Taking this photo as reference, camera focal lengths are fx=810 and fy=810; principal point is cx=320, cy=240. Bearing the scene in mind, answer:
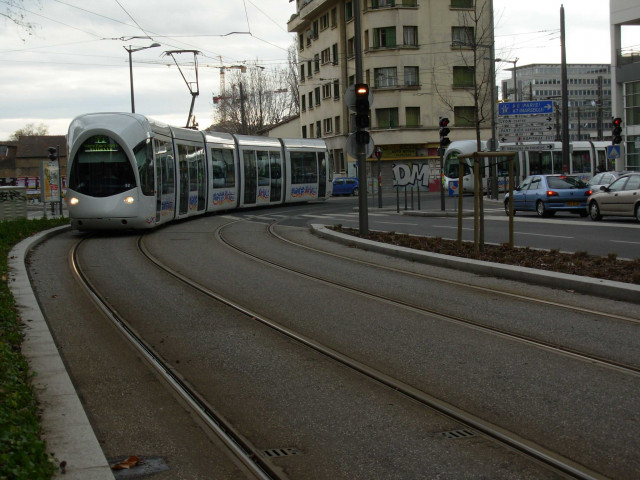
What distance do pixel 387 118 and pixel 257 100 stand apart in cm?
2533

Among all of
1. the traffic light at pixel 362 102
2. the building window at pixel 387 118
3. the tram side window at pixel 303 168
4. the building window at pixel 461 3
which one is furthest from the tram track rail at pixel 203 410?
the building window at pixel 461 3

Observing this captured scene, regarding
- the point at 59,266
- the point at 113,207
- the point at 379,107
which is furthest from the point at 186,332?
the point at 379,107

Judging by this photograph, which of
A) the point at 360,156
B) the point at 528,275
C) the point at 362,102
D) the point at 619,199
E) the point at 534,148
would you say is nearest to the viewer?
the point at 528,275

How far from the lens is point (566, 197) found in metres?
27.0

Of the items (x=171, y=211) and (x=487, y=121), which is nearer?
(x=171, y=211)

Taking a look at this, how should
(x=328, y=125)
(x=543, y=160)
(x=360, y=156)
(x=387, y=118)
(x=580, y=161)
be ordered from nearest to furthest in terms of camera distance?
(x=360, y=156)
(x=543, y=160)
(x=580, y=161)
(x=387, y=118)
(x=328, y=125)

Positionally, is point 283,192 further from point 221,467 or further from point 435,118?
point 221,467

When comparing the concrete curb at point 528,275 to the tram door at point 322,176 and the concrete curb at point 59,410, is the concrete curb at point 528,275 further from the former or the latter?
the tram door at point 322,176

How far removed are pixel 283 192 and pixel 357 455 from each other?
108 feet

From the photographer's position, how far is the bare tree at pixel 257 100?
3173 inches

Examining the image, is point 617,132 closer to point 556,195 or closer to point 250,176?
point 556,195

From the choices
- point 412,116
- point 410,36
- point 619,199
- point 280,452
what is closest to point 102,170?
point 619,199

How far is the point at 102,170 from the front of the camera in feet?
67.5

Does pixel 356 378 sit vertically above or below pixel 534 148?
below
